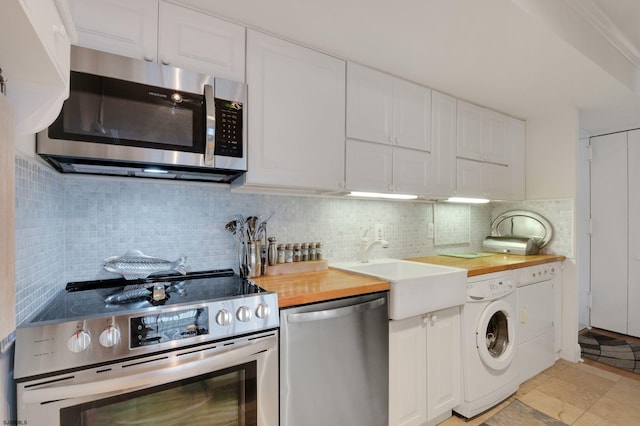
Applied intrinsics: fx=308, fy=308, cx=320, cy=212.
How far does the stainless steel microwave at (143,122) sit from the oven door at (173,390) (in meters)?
0.76

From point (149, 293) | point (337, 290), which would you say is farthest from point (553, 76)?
point (149, 293)

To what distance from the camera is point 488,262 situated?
239cm

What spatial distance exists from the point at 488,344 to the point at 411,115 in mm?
1775

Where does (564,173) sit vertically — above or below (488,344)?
above

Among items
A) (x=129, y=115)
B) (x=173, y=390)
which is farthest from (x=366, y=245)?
(x=129, y=115)

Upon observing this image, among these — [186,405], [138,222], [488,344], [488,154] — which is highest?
[488,154]

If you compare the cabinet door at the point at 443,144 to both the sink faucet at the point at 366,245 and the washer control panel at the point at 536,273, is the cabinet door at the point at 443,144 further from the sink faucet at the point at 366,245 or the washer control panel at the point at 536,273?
the washer control panel at the point at 536,273

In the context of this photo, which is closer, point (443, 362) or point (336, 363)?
point (336, 363)

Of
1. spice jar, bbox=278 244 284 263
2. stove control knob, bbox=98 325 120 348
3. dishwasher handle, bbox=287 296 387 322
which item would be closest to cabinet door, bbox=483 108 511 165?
dishwasher handle, bbox=287 296 387 322

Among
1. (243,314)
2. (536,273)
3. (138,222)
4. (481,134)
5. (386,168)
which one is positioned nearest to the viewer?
(243,314)

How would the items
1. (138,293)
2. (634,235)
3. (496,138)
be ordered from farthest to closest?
(634,235) → (496,138) → (138,293)

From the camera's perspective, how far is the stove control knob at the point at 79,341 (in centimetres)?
94

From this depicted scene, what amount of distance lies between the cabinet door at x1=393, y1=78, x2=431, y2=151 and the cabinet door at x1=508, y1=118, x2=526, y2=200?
1222 mm

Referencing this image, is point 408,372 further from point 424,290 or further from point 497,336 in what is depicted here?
point 497,336
